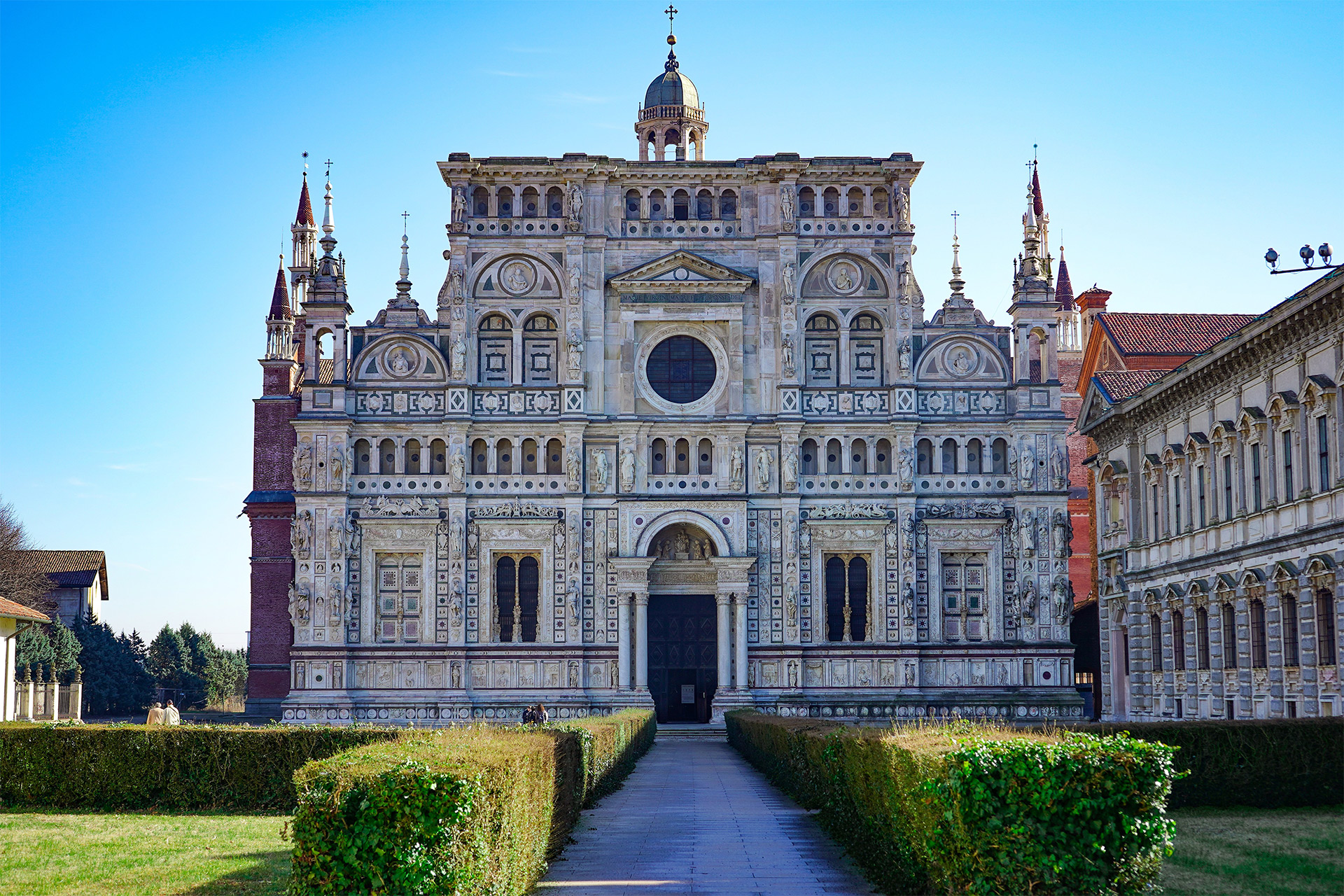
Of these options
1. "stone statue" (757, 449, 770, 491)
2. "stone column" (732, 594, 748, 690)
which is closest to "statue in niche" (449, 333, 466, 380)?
"stone statue" (757, 449, 770, 491)

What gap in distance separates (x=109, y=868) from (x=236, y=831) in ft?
14.1

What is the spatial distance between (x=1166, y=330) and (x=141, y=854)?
53.8 metres

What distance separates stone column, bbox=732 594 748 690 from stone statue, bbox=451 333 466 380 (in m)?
14.7

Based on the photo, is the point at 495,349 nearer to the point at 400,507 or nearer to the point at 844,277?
the point at 400,507

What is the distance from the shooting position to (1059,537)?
59750 millimetres

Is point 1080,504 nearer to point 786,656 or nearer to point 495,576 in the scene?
point 786,656

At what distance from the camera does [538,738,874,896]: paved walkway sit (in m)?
19.6

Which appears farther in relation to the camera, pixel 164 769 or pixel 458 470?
pixel 458 470

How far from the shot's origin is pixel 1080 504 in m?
78.2

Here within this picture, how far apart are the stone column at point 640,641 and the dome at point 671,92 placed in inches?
959

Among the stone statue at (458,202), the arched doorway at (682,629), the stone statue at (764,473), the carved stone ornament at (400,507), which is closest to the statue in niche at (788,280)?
the stone statue at (764,473)

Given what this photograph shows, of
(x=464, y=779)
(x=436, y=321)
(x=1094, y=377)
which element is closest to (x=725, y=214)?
(x=436, y=321)

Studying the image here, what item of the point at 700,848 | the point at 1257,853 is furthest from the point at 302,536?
the point at 1257,853

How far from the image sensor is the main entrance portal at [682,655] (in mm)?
61500
